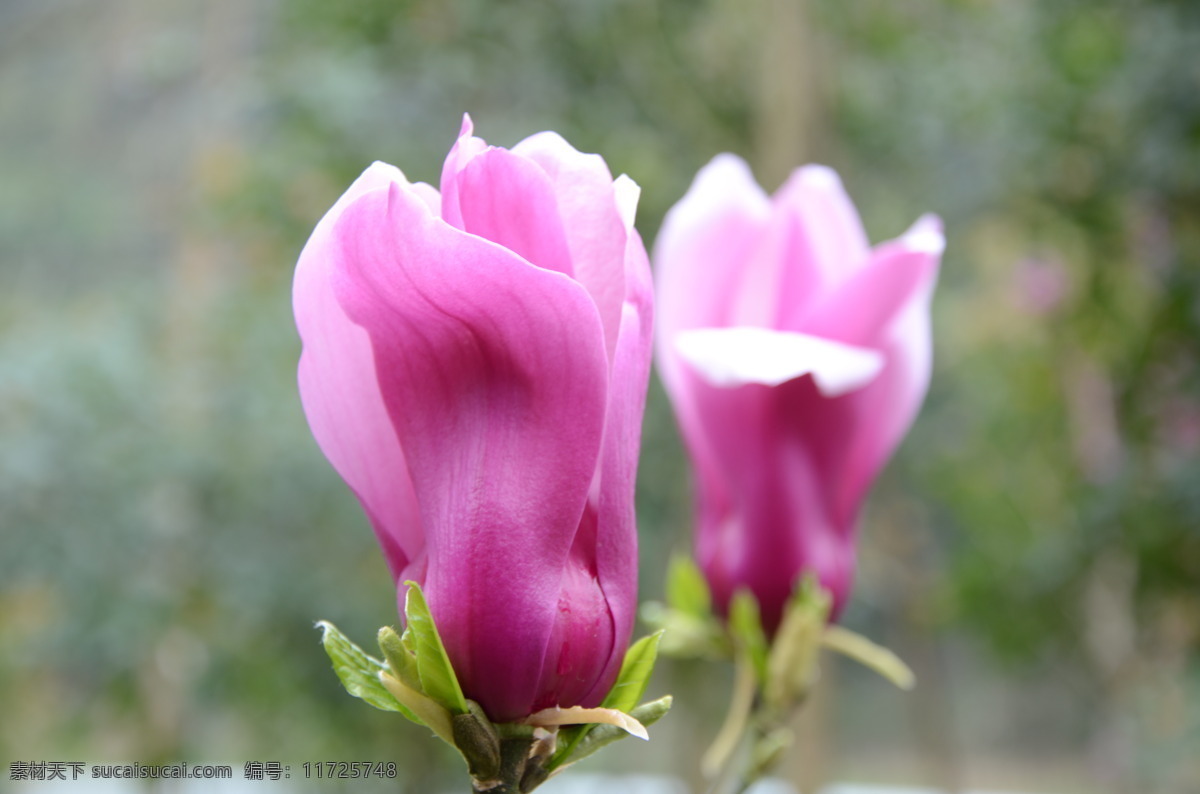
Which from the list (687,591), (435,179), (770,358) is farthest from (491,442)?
(435,179)

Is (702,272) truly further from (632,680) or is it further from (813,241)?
(632,680)

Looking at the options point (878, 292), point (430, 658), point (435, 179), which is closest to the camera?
point (430, 658)

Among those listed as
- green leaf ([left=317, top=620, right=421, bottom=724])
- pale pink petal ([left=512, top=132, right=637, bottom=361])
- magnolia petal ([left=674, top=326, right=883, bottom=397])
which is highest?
pale pink petal ([left=512, top=132, right=637, bottom=361])

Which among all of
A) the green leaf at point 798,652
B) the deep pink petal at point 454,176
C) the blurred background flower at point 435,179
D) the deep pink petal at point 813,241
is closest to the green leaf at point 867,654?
the green leaf at point 798,652

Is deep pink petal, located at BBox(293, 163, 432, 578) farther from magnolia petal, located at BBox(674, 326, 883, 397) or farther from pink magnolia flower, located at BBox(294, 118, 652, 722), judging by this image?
magnolia petal, located at BBox(674, 326, 883, 397)

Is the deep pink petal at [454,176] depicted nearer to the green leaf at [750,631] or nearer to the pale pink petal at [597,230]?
the pale pink petal at [597,230]

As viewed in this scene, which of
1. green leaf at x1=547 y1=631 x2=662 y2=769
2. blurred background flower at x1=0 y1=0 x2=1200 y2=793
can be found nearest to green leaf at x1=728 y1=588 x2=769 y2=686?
green leaf at x1=547 y1=631 x2=662 y2=769
